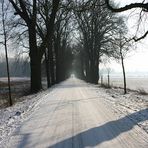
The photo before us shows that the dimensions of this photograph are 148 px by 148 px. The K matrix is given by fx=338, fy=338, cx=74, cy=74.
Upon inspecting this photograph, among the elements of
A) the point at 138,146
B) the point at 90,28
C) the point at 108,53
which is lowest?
the point at 138,146

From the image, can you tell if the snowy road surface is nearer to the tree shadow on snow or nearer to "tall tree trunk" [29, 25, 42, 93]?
the tree shadow on snow

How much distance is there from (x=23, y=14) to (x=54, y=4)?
274cm

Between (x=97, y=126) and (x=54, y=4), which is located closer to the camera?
(x=97, y=126)

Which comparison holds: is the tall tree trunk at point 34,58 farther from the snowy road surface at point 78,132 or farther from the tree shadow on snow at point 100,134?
the tree shadow on snow at point 100,134

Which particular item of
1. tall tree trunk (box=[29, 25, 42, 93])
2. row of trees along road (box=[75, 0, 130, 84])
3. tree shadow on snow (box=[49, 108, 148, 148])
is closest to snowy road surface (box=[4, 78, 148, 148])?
tree shadow on snow (box=[49, 108, 148, 148])

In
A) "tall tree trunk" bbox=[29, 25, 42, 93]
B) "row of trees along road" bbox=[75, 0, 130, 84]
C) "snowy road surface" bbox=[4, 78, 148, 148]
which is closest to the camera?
"snowy road surface" bbox=[4, 78, 148, 148]

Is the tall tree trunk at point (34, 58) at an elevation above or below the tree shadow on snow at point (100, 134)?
above

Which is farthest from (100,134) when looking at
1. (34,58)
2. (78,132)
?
(34,58)

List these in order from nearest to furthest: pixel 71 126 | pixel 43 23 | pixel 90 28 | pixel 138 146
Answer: pixel 138 146 → pixel 71 126 → pixel 43 23 → pixel 90 28

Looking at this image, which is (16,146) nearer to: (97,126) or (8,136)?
(8,136)

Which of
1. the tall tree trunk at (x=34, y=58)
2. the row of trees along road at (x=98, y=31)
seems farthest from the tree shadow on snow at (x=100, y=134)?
the row of trees along road at (x=98, y=31)

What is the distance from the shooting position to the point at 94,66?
178ft

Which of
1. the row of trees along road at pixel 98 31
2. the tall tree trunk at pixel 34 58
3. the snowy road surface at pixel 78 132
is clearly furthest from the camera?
the row of trees along road at pixel 98 31

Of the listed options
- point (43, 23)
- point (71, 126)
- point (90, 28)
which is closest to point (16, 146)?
point (71, 126)
